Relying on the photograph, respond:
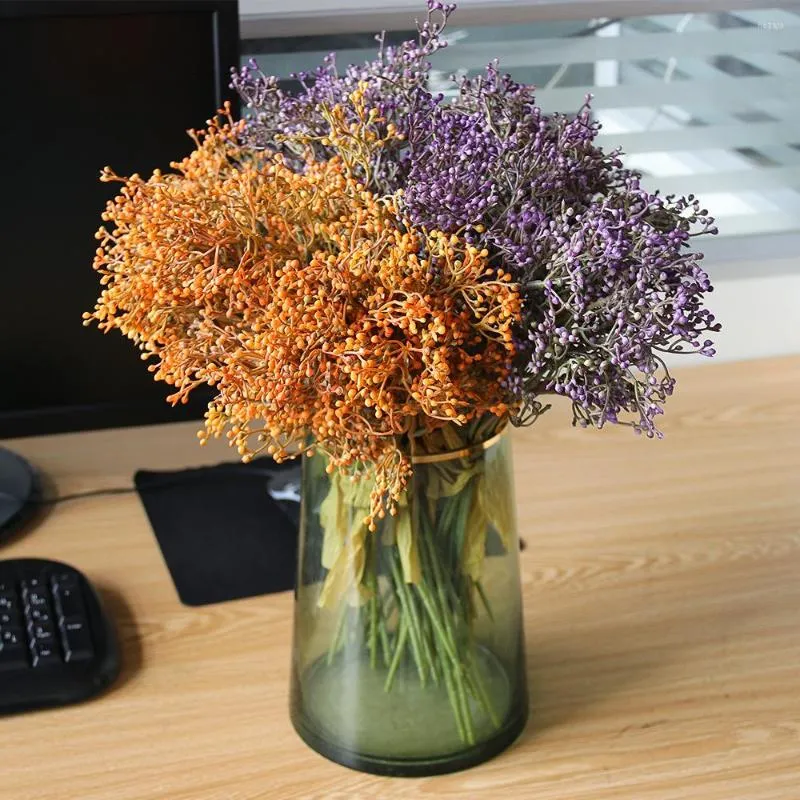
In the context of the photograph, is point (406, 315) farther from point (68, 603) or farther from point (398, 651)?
point (68, 603)

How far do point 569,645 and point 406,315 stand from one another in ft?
1.37

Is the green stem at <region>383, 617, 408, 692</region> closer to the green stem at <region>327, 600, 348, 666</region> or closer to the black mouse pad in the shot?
the green stem at <region>327, 600, 348, 666</region>

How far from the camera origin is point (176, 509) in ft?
3.82

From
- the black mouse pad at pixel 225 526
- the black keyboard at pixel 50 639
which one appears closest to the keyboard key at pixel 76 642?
the black keyboard at pixel 50 639

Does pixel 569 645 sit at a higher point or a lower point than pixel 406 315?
lower

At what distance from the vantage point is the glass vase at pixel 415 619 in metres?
0.77

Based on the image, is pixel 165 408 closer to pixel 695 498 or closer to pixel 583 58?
pixel 695 498

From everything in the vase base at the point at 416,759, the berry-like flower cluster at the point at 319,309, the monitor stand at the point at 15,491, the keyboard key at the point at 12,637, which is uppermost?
the berry-like flower cluster at the point at 319,309

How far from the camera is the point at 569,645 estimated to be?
0.98 m

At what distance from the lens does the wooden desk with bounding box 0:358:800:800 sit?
838 millimetres

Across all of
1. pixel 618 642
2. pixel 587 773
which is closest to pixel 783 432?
pixel 618 642

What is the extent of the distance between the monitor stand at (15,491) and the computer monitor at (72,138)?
56 mm

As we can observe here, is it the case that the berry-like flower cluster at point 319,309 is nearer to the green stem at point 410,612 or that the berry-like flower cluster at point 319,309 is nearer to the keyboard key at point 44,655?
the green stem at point 410,612

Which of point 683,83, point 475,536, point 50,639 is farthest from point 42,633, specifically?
point 683,83
